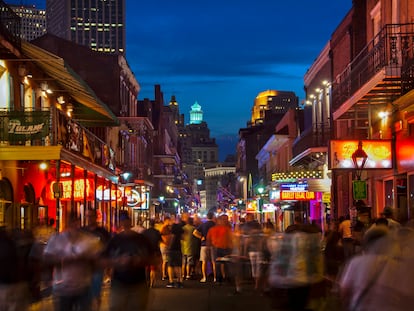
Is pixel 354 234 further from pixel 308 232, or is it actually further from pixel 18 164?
pixel 18 164

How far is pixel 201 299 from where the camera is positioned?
1791cm

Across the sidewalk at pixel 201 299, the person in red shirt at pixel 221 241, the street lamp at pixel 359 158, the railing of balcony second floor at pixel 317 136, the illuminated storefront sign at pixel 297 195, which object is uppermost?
the railing of balcony second floor at pixel 317 136

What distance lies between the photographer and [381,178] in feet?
85.1

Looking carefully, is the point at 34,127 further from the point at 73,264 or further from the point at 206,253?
the point at 73,264

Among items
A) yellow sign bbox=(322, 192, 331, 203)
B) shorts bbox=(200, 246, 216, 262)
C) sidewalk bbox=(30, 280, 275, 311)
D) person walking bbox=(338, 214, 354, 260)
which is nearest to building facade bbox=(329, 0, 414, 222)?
person walking bbox=(338, 214, 354, 260)

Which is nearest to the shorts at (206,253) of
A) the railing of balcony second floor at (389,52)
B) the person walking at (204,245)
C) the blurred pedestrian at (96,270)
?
the person walking at (204,245)

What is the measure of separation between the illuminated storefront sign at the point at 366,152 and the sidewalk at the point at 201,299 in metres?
4.63

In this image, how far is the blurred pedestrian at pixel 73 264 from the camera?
10414mm

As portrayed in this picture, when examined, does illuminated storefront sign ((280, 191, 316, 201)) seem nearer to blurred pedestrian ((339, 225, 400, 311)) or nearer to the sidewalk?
the sidewalk

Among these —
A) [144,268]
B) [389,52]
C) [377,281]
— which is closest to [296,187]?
[389,52]

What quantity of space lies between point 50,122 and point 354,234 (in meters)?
8.77

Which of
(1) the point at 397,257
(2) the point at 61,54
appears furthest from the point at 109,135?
(1) the point at 397,257

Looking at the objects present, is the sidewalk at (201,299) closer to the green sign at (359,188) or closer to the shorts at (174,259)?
the shorts at (174,259)

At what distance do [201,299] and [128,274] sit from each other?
778cm
